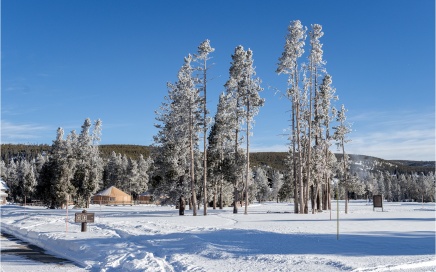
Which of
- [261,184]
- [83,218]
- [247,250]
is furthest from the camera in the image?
[261,184]

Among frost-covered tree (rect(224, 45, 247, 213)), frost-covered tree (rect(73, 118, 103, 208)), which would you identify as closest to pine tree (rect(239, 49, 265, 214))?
frost-covered tree (rect(224, 45, 247, 213))

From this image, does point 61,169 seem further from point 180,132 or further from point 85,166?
point 180,132

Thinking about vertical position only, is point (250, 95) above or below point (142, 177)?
above

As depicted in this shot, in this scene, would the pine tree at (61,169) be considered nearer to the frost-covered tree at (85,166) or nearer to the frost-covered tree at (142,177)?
the frost-covered tree at (85,166)

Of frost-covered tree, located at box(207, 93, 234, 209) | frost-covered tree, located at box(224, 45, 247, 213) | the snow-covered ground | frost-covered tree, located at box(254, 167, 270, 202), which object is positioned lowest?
frost-covered tree, located at box(254, 167, 270, 202)

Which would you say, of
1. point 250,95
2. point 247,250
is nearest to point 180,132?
point 250,95

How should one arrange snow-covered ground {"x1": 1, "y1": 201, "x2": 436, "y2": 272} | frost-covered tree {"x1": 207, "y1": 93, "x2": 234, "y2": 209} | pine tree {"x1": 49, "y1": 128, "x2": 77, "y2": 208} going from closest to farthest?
snow-covered ground {"x1": 1, "y1": 201, "x2": 436, "y2": 272} < frost-covered tree {"x1": 207, "y1": 93, "x2": 234, "y2": 209} < pine tree {"x1": 49, "y1": 128, "x2": 77, "y2": 208}

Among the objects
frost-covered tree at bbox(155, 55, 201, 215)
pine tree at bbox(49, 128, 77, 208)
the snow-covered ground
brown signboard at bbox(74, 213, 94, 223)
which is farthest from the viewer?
pine tree at bbox(49, 128, 77, 208)

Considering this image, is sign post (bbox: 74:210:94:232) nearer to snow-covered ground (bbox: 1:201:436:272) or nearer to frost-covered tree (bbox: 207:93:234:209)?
snow-covered ground (bbox: 1:201:436:272)

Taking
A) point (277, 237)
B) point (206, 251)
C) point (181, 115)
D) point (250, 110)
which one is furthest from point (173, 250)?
point (250, 110)

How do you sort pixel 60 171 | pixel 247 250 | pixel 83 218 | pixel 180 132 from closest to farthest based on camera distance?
pixel 247 250 → pixel 83 218 → pixel 180 132 → pixel 60 171

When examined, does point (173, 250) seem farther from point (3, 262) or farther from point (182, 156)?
point (182, 156)

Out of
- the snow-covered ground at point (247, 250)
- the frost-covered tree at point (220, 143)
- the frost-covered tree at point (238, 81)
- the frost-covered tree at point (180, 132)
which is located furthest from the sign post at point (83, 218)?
the frost-covered tree at point (220, 143)

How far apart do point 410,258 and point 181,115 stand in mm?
26481
